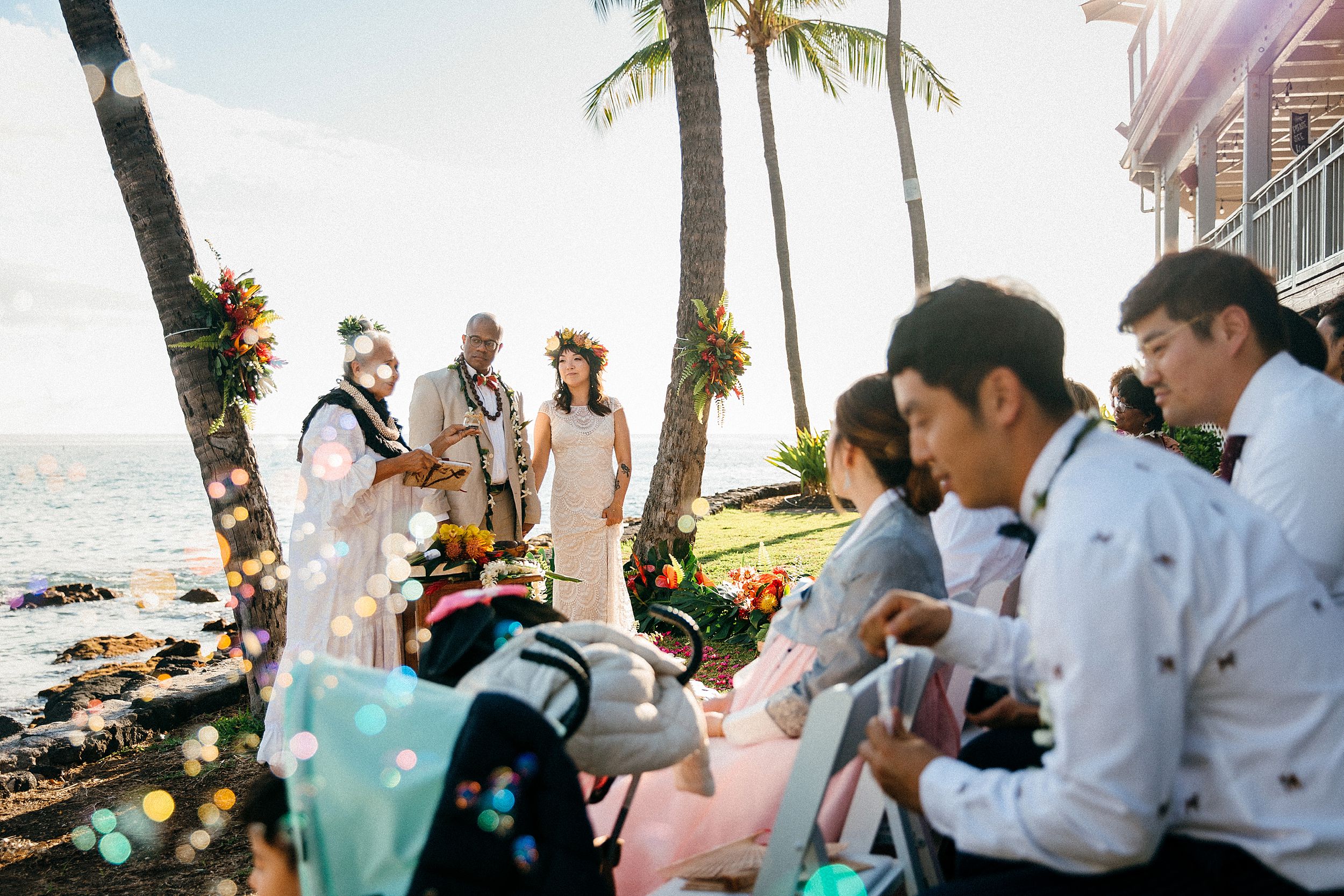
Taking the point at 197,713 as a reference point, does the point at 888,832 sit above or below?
above

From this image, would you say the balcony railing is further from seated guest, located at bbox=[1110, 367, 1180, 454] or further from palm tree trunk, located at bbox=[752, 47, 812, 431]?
palm tree trunk, located at bbox=[752, 47, 812, 431]

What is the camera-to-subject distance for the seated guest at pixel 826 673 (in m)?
2.35

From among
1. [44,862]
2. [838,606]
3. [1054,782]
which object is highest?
[1054,782]

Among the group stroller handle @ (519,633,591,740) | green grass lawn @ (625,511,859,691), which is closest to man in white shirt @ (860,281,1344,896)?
stroller handle @ (519,633,591,740)

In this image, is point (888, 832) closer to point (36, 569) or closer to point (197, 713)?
point (197, 713)

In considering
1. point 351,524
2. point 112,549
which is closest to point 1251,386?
point 351,524

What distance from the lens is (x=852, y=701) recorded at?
165 cm

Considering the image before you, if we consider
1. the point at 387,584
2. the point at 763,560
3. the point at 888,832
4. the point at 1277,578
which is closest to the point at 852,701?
the point at 1277,578

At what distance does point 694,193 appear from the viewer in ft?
27.0

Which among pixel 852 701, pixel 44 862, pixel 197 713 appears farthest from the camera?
pixel 197 713

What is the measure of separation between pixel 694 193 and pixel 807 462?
9.13 metres

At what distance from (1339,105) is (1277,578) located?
14.6m

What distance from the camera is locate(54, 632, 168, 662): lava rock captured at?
13178mm

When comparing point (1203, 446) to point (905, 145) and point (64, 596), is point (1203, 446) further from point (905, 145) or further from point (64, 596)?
point (64, 596)
